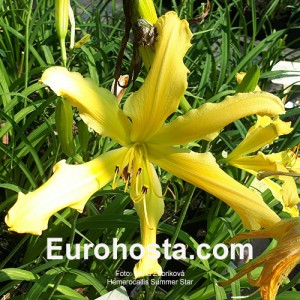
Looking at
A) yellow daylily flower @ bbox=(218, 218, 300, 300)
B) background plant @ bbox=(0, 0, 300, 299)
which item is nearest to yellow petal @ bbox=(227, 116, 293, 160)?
background plant @ bbox=(0, 0, 300, 299)

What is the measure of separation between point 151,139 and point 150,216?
5.4 inches

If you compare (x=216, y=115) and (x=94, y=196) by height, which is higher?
(x=216, y=115)

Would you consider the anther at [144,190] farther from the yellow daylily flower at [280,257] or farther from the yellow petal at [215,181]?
the yellow daylily flower at [280,257]

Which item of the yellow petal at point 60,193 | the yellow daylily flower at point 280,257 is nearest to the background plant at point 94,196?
the yellow petal at point 60,193

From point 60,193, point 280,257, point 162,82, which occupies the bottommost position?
point 280,257

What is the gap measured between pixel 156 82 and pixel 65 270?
1.64 feet

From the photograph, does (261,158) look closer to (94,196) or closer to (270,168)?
(270,168)

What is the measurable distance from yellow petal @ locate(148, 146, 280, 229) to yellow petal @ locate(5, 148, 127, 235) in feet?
0.27

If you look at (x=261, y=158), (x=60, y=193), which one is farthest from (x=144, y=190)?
(x=261, y=158)

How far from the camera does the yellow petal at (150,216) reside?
36.4 inches

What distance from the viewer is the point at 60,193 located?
33.4 inches

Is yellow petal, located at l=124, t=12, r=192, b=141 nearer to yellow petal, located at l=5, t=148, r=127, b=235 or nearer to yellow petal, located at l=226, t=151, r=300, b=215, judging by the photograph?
yellow petal, located at l=5, t=148, r=127, b=235

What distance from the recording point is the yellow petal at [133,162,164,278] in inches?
36.4

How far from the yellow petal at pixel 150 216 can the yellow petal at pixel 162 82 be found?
0.09m
